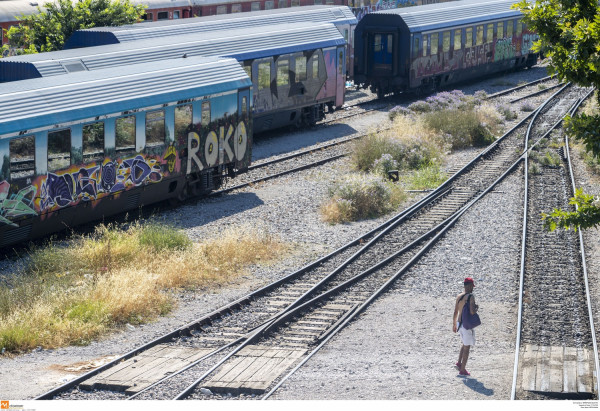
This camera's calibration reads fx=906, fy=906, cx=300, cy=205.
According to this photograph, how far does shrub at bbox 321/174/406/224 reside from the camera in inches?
734

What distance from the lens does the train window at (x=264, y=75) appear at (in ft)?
81.2

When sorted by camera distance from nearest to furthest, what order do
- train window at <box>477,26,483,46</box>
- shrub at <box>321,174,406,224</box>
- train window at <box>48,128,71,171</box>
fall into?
train window at <box>48,128,71,171</box> → shrub at <box>321,174,406,224</box> → train window at <box>477,26,483,46</box>

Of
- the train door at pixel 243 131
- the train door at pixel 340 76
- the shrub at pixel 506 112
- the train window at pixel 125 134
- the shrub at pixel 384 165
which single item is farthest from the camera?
the shrub at pixel 506 112

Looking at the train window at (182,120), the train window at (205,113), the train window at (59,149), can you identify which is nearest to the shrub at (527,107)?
the train window at (205,113)

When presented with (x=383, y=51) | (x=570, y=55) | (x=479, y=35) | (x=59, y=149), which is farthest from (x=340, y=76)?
(x=570, y=55)

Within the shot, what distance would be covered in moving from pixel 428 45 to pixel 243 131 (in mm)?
14656

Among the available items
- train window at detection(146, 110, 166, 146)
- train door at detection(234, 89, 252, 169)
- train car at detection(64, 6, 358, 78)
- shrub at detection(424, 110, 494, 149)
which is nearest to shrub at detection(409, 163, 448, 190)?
shrub at detection(424, 110, 494, 149)

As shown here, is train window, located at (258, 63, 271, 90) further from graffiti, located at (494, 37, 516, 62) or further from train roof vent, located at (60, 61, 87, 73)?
graffiti, located at (494, 37, 516, 62)

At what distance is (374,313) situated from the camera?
1292cm

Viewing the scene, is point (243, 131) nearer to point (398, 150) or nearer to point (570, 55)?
point (398, 150)

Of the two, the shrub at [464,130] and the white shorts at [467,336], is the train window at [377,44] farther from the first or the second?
the white shorts at [467,336]

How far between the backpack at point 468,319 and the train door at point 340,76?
18.8m

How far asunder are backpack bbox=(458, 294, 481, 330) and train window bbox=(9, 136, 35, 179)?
766cm

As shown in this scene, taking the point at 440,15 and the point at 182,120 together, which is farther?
the point at 440,15
